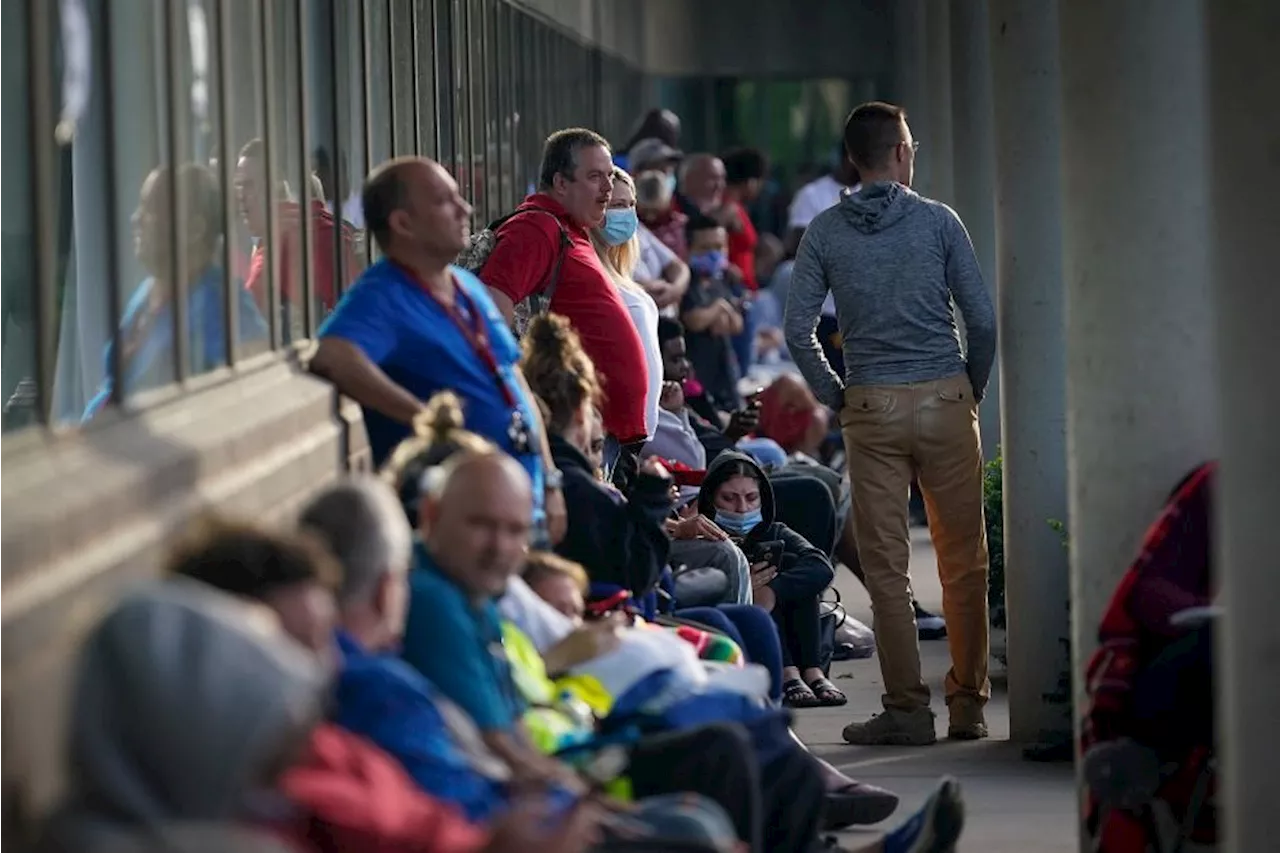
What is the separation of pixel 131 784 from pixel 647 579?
3392mm

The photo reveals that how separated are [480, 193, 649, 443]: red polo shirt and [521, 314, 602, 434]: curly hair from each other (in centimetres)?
151

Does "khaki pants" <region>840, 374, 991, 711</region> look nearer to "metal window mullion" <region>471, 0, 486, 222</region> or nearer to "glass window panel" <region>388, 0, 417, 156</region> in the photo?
"glass window panel" <region>388, 0, 417, 156</region>

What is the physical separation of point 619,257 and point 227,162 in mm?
2686

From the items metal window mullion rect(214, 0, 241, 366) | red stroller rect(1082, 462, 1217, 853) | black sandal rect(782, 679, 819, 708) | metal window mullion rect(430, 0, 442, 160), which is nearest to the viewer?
red stroller rect(1082, 462, 1217, 853)

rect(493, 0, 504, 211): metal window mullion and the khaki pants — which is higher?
rect(493, 0, 504, 211): metal window mullion

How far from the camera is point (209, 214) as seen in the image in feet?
21.8

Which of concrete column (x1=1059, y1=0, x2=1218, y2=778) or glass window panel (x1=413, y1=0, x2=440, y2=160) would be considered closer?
concrete column (x1=1059, y1=0, x2=1218, y2=778)

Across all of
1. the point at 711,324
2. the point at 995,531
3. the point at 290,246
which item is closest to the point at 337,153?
the point at 290,246

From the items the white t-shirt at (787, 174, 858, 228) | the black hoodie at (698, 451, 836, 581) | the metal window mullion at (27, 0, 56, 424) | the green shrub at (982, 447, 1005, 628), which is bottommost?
the green shrub at (982, 447, 1005, 628)

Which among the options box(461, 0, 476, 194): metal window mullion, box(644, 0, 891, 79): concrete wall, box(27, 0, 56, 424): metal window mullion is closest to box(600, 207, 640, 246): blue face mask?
box(461, 0, 476, 194): metal window mullion

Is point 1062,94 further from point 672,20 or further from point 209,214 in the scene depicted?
point 672,20

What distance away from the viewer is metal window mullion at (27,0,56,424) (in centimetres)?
510

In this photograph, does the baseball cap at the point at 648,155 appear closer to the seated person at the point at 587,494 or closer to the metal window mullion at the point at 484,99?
the metal window mullion at the point at 484,99

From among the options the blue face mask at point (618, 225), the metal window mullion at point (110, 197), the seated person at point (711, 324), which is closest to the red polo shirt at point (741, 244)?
the seated person at point (711, 324)
